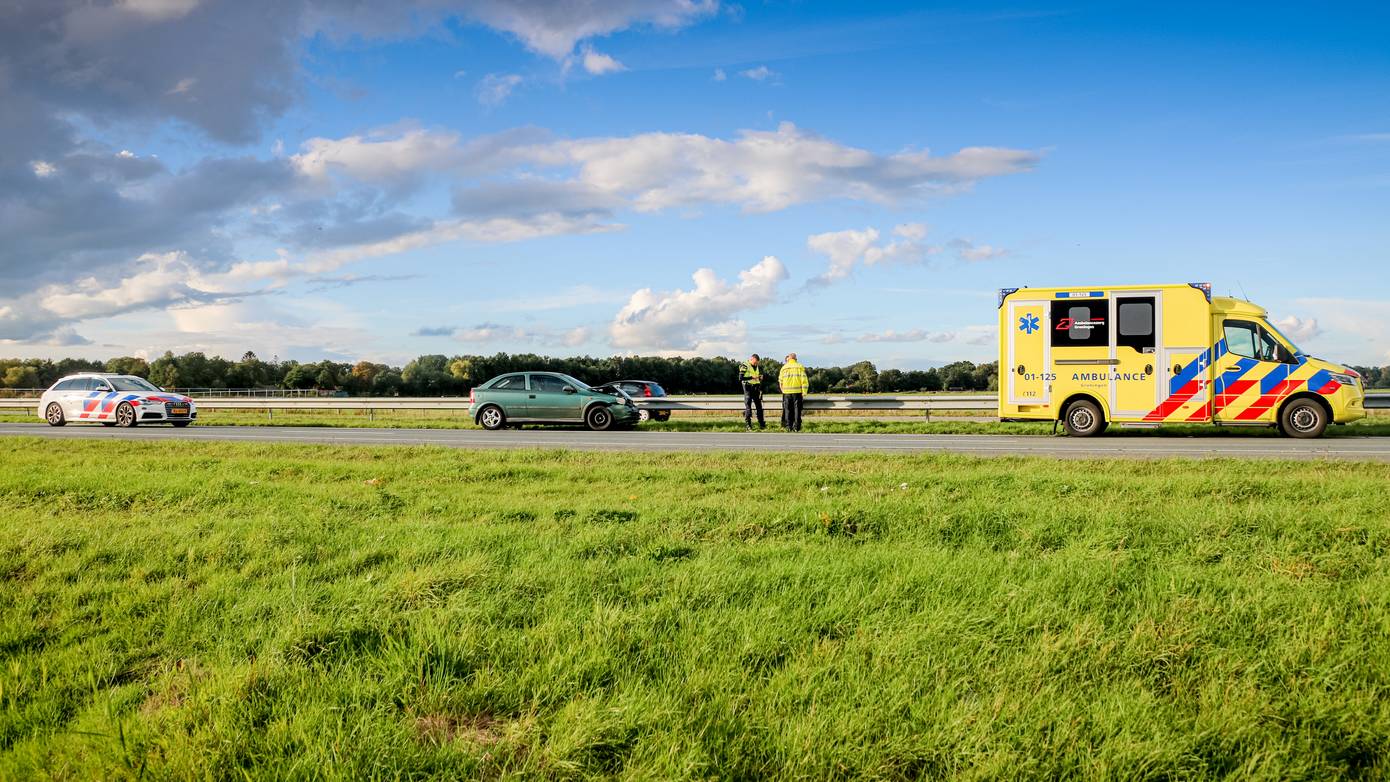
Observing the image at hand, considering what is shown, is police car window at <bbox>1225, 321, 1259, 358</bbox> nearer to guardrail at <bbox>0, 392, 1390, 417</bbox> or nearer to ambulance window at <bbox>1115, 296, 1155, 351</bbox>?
ambulance window at <bbox>1115, 296, 1155, 351</bbox>

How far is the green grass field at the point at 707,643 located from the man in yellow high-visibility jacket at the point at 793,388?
14.0 metres

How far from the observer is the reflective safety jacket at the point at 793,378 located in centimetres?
2189

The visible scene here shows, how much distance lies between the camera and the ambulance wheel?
18.2 metres

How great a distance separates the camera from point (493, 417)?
79.2 feet

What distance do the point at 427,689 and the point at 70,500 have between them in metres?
8.20

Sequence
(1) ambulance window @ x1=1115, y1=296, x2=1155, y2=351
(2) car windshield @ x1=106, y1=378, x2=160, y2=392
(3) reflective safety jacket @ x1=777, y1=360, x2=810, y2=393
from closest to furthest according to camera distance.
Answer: (1) ambulance window @ x1=1115, y1=296, x2=1155, y2=351 → (3) reflective safety jacket @ x1=777, y1=360, x2=810, y2=393 → (2) car windshield @ x1=106, y1=378, x2=160, y2=392

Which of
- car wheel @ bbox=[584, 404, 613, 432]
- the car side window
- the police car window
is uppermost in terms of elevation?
the police car window

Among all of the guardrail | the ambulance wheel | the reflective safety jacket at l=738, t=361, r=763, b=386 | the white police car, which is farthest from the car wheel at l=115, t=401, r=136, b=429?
the ambulance wheel

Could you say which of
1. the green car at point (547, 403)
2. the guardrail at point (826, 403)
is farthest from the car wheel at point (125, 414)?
the green car at point (547, 403)

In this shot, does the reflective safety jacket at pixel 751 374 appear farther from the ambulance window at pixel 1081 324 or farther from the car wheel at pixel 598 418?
the ambulance window at pixel 1081 324

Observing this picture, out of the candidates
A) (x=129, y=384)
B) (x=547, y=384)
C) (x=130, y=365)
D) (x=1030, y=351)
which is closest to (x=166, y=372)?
(x=130, y=365)

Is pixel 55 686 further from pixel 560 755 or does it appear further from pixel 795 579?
pixel 795 579

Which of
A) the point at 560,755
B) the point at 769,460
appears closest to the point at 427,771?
the point at 560,755

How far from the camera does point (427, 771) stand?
3.12 meters
